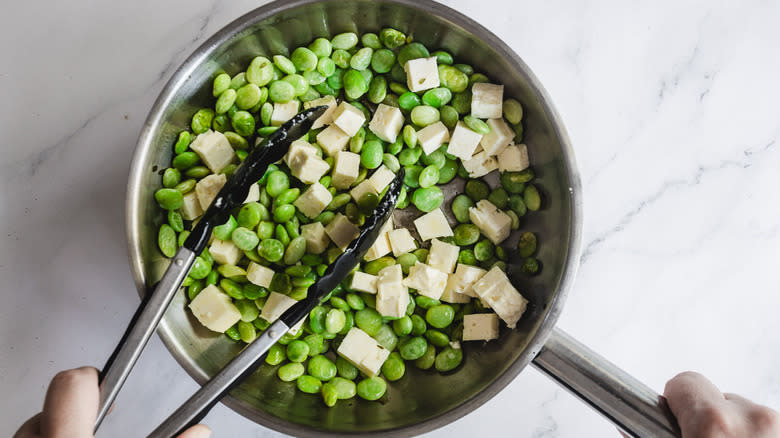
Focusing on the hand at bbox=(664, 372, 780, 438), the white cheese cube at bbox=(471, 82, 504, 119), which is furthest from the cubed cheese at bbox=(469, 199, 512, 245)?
the hand at bbox=(664, 372, 780, 438)

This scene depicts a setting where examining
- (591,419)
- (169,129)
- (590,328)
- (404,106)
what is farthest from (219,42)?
(591,419)

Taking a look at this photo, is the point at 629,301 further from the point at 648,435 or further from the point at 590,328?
the point at 648,435

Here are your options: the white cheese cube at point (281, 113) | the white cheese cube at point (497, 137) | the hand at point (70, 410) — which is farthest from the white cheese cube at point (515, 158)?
the hand at point (70, 410)

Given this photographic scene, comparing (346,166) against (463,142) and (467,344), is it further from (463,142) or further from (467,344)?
(467,344)

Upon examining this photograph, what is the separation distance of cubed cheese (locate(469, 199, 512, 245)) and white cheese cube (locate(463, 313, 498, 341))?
143 mm

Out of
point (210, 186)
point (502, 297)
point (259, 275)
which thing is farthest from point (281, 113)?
point (502, 297)

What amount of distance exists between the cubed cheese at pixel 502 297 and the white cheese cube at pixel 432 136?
0.24 m

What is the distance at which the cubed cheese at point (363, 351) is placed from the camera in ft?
3.32

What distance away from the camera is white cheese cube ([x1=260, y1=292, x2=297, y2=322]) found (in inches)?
39.1

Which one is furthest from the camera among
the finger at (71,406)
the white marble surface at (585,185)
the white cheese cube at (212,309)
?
the white marble surface at (585,185)

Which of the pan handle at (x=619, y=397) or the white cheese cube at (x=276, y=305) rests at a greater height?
the pan handle at (x=619, y=397)

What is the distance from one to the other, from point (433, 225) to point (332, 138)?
235mm

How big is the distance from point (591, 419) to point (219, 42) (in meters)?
0.95

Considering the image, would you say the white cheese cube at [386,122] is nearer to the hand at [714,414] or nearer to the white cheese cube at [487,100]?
the white cheese cube at [487,100]
